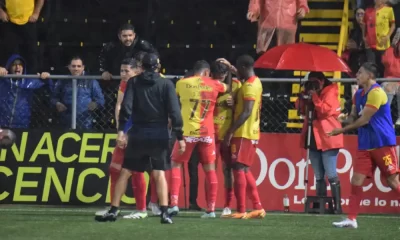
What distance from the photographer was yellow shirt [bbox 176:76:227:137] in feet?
55.1

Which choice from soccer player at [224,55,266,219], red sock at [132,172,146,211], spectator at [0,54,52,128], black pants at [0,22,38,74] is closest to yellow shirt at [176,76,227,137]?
soccer player at [224,55,266,219]

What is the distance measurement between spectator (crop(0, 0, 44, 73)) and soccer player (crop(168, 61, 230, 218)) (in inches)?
168

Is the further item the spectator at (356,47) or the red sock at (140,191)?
the spectator at (356,47)

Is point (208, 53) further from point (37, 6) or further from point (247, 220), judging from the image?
point (247, 220)

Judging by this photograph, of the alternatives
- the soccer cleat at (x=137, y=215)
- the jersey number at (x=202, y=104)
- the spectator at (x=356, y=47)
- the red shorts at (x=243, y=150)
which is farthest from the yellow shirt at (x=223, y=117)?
the spectator at (x=356, y=47)

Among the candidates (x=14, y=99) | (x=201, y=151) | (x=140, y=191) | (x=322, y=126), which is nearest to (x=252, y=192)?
(x=201, y=151)

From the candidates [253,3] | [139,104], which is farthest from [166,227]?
[253,3]

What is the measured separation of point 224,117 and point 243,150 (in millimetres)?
838

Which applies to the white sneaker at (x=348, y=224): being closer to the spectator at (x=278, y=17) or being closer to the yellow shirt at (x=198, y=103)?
the yellow shirt at (x=198, y=103)

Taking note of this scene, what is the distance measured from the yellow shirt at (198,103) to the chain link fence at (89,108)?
2.32 metres

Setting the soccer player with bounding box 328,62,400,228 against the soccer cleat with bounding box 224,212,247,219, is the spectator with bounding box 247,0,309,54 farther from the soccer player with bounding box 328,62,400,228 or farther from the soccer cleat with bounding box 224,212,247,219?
the soccer player with bounding box 328,62,400,228

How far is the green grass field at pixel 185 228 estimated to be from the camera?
13.6 m

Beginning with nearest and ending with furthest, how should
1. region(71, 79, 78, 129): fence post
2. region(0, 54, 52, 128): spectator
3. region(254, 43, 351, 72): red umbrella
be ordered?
region(254, 43, 351, 72): red umbrella < region(71, 79, 78, 129): fence post < region(0, 54, 52, 128): spectator

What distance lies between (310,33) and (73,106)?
5014 mm
